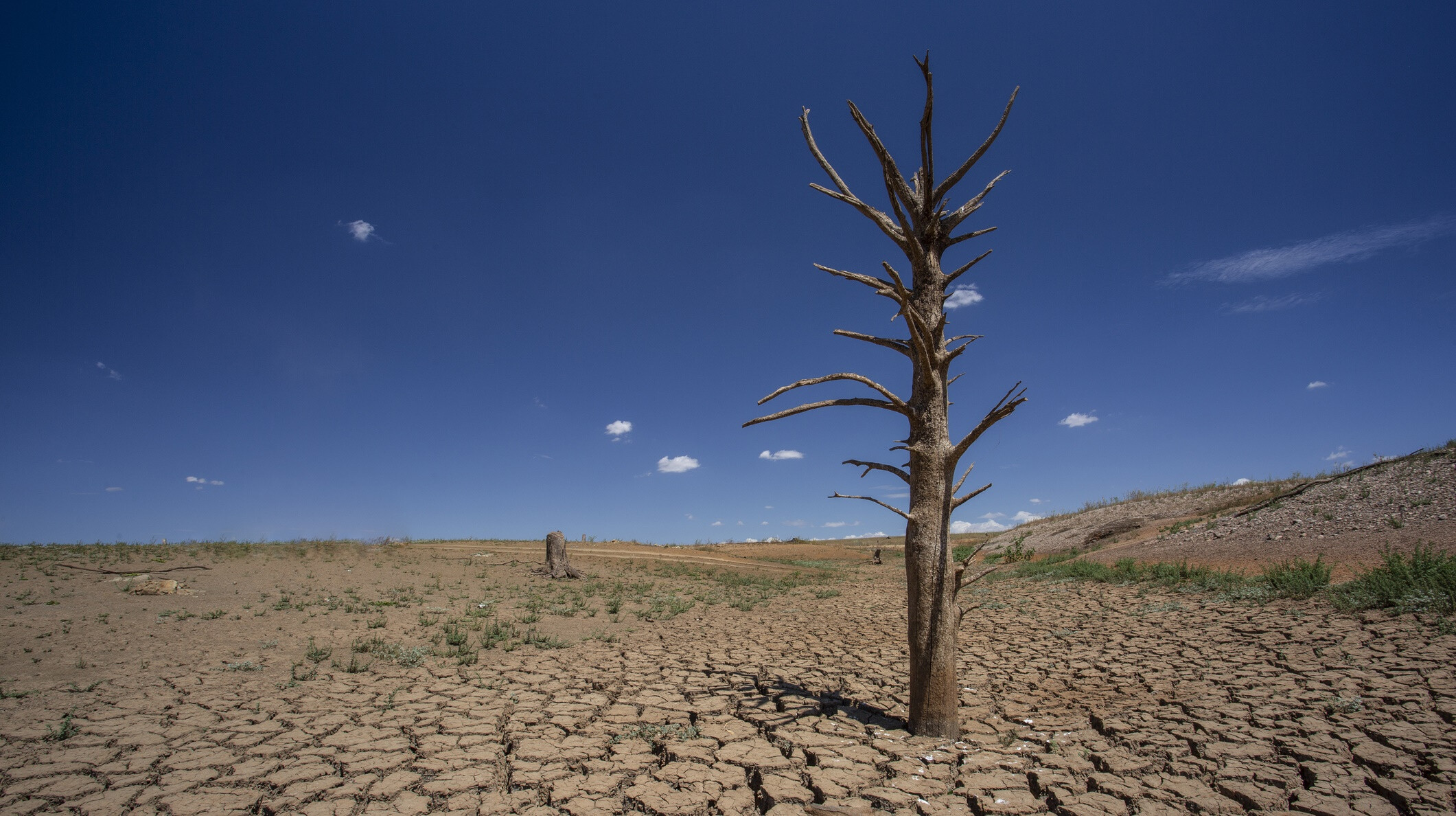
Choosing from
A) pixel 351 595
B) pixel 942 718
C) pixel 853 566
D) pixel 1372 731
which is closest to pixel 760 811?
pixel 942 718

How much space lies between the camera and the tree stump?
13.2 metres

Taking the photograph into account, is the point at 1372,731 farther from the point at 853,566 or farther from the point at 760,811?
the point at 853,566

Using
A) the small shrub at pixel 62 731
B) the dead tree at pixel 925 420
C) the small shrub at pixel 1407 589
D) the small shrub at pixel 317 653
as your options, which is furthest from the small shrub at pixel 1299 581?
the small shrub at pixel 62 731

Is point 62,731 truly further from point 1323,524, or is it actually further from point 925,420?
point 1323,524

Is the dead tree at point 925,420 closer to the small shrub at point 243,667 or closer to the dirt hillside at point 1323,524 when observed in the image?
the small shrub at point 243,667

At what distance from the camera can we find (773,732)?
4238 millimetres

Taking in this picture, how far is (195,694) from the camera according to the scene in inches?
196

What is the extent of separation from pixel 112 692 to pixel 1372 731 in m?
9.60

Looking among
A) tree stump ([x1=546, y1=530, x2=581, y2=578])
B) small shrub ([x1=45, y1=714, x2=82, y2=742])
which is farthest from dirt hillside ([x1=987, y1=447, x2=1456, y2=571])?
small shrub ([x1=45, y1=714, x2=82, y2=742])

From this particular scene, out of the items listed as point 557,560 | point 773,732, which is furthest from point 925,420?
point 557,560

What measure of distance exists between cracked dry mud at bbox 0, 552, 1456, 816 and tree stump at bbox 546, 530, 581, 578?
6633 millimetres

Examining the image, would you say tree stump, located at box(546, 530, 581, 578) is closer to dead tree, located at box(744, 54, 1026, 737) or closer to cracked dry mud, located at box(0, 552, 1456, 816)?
cracked dry mud, located at box(0, 552, 1456, 816)

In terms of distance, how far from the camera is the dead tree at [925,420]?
386 cm

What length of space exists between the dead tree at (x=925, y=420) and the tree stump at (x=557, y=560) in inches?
415
